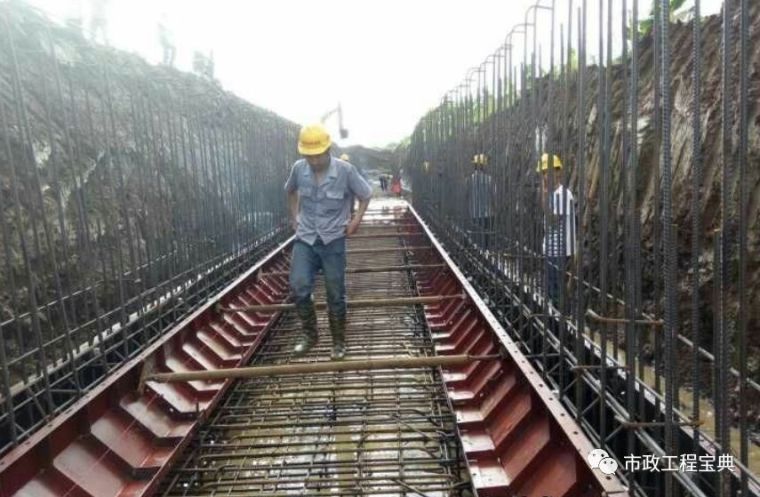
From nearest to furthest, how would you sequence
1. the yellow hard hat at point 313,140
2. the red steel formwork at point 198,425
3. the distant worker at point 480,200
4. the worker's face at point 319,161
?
the red steel formwork at point 198,425, the yellow hard hat at point 313,140, the worker's face at point 319,161, the distant worker at point 480,200

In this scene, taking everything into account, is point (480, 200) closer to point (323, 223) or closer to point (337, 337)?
point (323, 223)

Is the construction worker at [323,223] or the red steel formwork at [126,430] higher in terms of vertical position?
the construction worker at [323,223]

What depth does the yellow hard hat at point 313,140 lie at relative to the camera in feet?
17.8

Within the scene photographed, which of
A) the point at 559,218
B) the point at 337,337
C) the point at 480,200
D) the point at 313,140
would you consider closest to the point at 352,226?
the point at 313,140

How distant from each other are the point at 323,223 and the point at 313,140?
78 centimetres

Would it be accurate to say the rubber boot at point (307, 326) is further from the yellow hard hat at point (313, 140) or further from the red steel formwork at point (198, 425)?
the yellow hard hat at point (313, 140)

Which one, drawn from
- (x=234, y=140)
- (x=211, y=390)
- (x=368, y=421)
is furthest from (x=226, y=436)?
(x=234, y=140)

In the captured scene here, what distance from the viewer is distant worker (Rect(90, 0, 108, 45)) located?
13172 millimetres

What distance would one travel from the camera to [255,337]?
712cm

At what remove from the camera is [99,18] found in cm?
1331

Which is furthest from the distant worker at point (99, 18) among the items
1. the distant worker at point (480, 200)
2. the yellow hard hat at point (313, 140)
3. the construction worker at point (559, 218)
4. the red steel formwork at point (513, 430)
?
the construction worker at point (559, 218)

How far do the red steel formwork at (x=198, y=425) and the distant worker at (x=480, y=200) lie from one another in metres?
1.84

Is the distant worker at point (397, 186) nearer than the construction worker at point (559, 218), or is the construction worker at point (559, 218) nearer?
the construction worker at point (559, 218)

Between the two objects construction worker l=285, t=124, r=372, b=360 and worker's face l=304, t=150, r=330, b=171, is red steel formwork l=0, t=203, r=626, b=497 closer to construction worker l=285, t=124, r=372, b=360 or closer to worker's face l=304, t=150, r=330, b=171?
construction worker l=285, t=124, r=372, b=360
